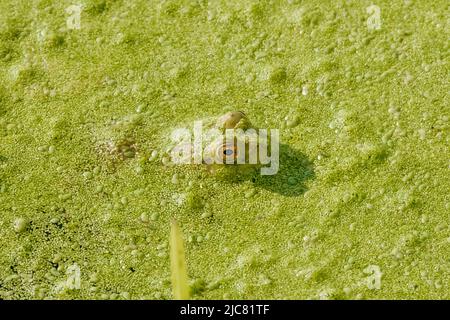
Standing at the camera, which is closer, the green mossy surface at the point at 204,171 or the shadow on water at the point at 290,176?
the green mossy surface at the point at 204,171

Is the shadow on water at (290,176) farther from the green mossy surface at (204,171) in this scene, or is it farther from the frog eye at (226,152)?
the frog eye at (226,152)

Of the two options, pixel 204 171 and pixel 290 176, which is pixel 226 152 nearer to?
pixel 204 171

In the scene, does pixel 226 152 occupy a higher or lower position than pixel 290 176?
higher

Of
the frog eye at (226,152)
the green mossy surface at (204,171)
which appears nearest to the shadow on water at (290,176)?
the green mossy surface at (204,171)

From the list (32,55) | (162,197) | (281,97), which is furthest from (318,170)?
(32,55)

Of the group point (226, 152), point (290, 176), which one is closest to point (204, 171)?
point (226, 152)

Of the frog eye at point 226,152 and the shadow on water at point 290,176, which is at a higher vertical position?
the frog eye at point 226,152

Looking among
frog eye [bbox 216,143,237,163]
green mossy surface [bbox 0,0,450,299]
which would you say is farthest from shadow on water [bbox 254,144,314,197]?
frog eye [bbox 216,143,237,163]
